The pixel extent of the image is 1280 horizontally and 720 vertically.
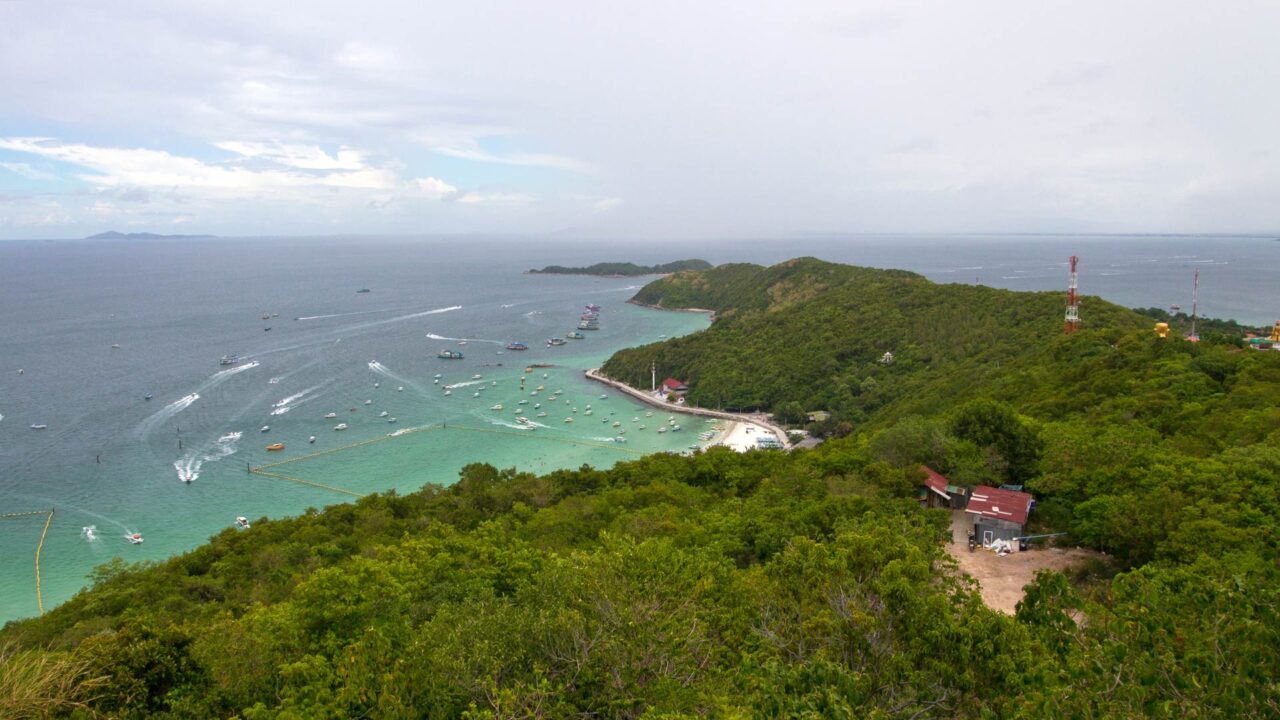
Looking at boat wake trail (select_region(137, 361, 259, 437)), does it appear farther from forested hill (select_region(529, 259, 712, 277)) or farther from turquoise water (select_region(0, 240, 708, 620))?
forested hill (select_region(529, 259, 712, 277))

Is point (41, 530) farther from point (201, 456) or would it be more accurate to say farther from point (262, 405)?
point (262, 405)

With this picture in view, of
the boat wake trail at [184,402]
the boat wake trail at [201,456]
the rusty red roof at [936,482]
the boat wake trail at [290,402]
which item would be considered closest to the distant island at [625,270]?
the boat wake trail at [184,402]

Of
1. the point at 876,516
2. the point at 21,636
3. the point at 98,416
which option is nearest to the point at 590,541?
the point at 876,516

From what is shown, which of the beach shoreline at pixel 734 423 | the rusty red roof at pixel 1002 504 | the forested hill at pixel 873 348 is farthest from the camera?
the forested hill at pixel 873 348

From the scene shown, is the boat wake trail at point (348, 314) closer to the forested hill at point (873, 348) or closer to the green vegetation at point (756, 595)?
the forested hill at point (873, 348)

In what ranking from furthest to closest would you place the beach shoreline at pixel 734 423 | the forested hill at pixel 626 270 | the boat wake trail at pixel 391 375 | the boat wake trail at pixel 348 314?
the forested hill at pixel 626 270 < the boat wake trail at pixel 348 314 < the boat wake trail at pixel 391 375 < the beach shoreline at pixel 734 423
